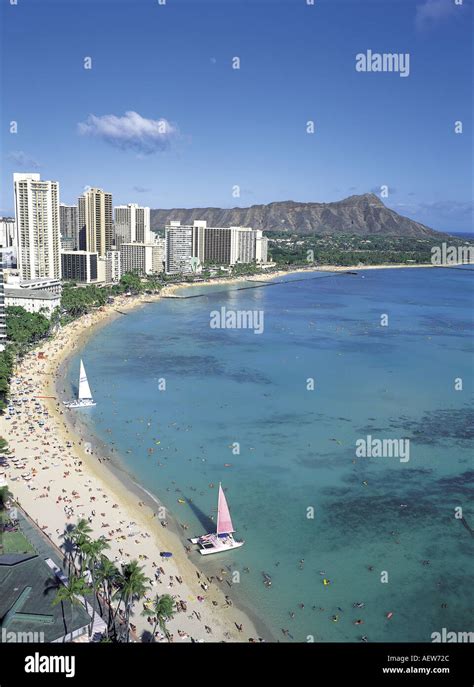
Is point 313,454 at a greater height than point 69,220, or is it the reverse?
point 69,220

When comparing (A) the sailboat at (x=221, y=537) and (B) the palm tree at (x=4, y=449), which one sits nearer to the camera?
(A) the sailboat at (x=221, y=537)

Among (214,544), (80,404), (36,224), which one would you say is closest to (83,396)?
(80,404)

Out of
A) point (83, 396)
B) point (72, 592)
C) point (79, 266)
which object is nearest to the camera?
point (72, 592)

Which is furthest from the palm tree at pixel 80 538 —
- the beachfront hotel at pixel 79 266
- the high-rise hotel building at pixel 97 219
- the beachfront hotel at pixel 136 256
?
the beachfront hotel at pixel 136 256

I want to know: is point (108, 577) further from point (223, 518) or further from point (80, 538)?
point (223, 518)

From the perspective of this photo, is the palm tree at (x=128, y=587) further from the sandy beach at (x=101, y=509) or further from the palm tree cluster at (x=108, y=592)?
the sandy beach at (x=101, y=509)

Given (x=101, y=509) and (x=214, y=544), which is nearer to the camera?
(x=214, y=544)

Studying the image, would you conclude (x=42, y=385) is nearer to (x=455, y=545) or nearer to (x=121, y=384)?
(x=121, y=384)
